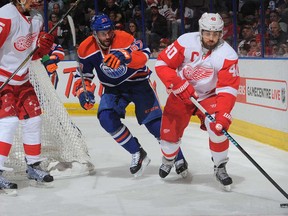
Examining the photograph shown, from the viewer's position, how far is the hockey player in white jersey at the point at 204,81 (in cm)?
360

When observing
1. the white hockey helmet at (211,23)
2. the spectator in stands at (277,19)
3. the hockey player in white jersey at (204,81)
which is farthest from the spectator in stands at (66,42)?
the white hockey helmet at (211,23)

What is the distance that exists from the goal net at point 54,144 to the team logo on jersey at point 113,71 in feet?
1.64

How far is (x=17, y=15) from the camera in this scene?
3.74 meters

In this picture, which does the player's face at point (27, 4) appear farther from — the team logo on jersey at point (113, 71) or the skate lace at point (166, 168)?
the skate lace at point (166, 168)

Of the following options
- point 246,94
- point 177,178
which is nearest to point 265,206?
point 177,178

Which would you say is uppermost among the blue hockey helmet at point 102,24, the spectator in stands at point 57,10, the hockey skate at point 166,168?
the blue hockey helmet at point 102,24

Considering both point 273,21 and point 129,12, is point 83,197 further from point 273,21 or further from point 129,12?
point 129,12

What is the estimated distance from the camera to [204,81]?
3760 mm

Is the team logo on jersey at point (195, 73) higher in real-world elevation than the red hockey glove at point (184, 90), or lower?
higher

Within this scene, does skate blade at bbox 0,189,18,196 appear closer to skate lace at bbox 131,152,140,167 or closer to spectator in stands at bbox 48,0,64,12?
skate lace at bbox 131,152,140,167

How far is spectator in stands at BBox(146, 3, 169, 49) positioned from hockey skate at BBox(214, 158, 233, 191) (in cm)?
376

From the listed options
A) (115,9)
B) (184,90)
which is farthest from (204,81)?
(115,9)

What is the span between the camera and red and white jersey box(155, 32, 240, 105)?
3615mm

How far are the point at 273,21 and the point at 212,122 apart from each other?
2.21 m
